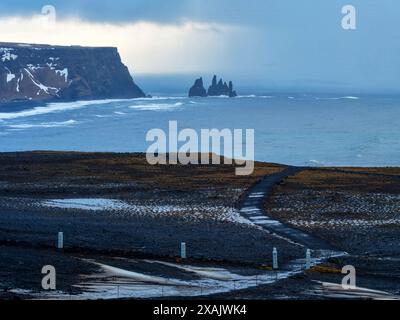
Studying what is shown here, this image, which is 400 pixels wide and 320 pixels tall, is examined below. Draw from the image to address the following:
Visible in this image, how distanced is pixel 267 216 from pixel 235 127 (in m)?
111

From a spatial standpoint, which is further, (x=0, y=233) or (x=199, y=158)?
(x=199, y=158)

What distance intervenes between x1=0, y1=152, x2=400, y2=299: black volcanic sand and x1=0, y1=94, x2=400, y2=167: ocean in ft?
122

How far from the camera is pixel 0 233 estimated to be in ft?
108

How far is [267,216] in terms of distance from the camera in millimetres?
41656

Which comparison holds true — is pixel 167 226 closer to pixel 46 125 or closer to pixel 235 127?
pixel 235 127

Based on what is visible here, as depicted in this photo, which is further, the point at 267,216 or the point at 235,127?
the point at 235,127

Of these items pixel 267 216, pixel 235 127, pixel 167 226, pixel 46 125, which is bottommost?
pixel 235 127

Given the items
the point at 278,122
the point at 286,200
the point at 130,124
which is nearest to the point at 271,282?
the point at 286,200

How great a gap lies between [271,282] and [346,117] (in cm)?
16379

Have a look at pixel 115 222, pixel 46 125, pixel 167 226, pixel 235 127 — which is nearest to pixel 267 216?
pixel 167 226

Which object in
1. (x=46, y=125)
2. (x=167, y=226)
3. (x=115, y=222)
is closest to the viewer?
(x=167, y=226)

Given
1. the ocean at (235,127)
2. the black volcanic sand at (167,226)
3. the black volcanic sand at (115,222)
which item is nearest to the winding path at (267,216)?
the black volcanic sand at (167,226)
